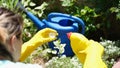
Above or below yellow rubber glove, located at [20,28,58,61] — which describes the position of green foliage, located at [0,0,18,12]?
below

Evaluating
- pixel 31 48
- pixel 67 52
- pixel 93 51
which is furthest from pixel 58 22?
pixel 93 51

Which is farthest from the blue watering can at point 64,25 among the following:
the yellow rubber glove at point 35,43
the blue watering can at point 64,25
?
the yellow rubber glove at point 35,43

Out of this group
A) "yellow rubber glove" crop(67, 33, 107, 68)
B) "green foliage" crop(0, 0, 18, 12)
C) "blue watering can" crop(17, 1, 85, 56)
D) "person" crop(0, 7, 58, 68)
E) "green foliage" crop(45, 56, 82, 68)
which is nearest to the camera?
"person" crop(0, 7, 58, 68)

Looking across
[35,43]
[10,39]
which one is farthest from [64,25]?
[10,39]

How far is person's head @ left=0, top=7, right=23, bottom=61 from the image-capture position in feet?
4.91

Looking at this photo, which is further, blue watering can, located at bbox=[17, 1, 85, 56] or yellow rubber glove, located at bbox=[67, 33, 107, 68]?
blue watering can, located at bbox=[17, 1, 85, 56]

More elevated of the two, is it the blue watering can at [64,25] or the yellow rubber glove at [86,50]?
the yellow rubber glove at [86,50]

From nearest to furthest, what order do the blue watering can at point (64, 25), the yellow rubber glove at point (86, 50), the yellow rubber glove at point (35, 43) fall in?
the yellow rubber glove at point (86, 50) → the yellow rubber glove at point (35, 43) → the blue watering can at point (64, 25)

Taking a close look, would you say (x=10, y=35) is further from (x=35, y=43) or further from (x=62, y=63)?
(x=62, y=63)

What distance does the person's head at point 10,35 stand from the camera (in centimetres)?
150

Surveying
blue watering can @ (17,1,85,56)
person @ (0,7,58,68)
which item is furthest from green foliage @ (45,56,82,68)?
person @ (0,7,58,68)

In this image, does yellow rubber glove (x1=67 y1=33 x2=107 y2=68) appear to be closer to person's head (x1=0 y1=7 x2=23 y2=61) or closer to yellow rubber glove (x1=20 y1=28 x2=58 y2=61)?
yellow rubber glove (x1=20 y1=28 x2=58 y2=61)

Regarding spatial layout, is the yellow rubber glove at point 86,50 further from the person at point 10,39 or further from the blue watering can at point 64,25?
the blue watering can at point 64,25

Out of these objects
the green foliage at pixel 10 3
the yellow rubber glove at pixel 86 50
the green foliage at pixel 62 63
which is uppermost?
the yellow rubber glove at pixel 86 50
